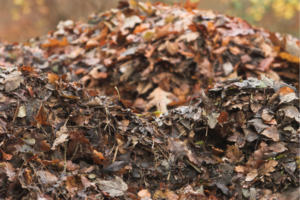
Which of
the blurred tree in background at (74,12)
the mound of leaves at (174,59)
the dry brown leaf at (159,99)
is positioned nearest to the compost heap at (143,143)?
the dry brown leaf at (159,99)

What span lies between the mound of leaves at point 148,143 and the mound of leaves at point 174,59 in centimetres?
103

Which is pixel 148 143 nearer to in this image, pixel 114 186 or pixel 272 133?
pixel 114 186

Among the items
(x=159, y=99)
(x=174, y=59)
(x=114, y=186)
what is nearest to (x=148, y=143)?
(x=114, y=186)

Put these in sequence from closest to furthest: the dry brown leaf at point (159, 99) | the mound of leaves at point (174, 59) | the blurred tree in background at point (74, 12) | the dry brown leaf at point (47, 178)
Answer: the dry brown leaf at point (47, 178), the dry brown leaf at point (159, 99), the mound of leaves at point (174, 59), the blurred tree in background at point (74, 12)

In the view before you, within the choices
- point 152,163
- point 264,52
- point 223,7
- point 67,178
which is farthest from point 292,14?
point 67,178

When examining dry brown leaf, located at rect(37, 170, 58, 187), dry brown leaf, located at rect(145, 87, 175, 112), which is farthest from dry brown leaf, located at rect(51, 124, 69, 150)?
dry brown leaf, located at rect(145, 87, 175, 112)

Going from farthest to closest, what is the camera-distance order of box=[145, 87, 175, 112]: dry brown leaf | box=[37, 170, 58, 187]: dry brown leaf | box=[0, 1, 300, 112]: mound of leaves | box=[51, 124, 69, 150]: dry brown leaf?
box=[0, 1, 300, 112]: mound of leaves, box=[145, 87, 175, 112]: dry brown leaf, box=[51, 124, 69, 150]: dry brown leaf, box=[37, 170, 58, 187]: dry brown leaf

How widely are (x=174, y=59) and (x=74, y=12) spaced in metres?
4.32

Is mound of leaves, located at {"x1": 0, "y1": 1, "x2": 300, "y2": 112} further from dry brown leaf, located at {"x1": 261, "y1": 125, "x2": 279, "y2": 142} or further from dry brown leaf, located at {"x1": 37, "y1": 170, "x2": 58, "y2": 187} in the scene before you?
dry brown leaf, located at {"x1": 37, "y1": 170, "x2": 58, "y2": 187}

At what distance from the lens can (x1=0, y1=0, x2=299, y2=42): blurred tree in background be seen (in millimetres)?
6199

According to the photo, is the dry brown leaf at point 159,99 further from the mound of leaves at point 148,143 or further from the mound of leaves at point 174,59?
the mound of leaves at point 148,143

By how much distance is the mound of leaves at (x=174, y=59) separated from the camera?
118 inches

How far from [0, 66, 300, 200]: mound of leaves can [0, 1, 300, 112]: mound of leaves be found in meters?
1.03

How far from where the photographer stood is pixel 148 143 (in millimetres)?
1648
